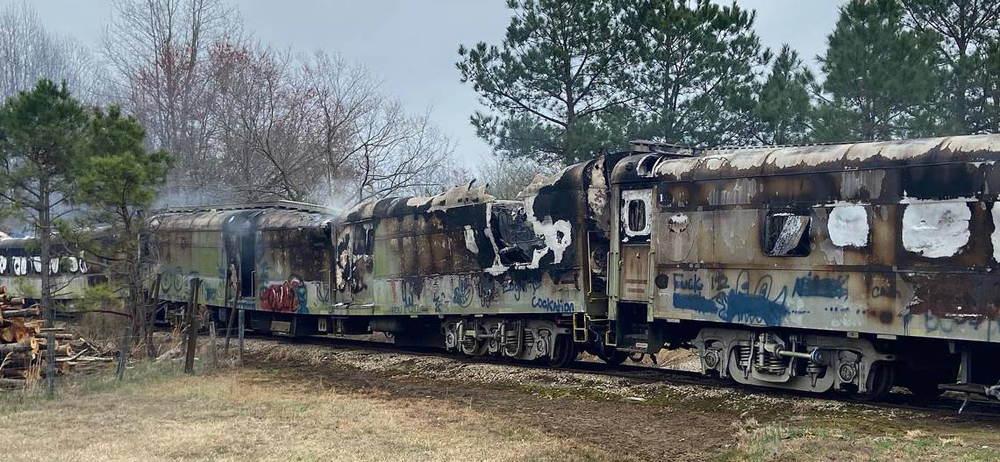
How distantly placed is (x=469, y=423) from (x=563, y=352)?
521 cm

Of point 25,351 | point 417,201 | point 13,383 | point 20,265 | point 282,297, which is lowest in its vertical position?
point 13,383

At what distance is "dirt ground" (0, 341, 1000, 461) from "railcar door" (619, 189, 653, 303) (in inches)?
53.8

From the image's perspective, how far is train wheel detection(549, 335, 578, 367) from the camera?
15.4 metres

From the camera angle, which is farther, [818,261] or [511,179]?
[511,179]

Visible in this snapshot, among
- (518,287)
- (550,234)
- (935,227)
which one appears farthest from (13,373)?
(935,227)

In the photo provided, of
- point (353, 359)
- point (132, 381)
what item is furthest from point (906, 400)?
point (132, 381)

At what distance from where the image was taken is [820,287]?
10992mm

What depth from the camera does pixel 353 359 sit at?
17.7 meters

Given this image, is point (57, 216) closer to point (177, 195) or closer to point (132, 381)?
point (132, 381)

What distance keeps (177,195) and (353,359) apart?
20048mm

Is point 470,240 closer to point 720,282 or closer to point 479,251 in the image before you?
point 479,251

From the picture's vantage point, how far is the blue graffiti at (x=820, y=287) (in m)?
10.8

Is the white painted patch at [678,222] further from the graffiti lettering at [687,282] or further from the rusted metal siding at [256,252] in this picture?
the rusted metal siding at [256,252]

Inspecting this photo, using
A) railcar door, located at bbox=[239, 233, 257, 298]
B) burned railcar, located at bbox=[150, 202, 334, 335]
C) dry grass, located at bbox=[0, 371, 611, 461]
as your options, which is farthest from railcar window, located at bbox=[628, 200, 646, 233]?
railcar door, located at bbox=[239, 233, 257, 298]
